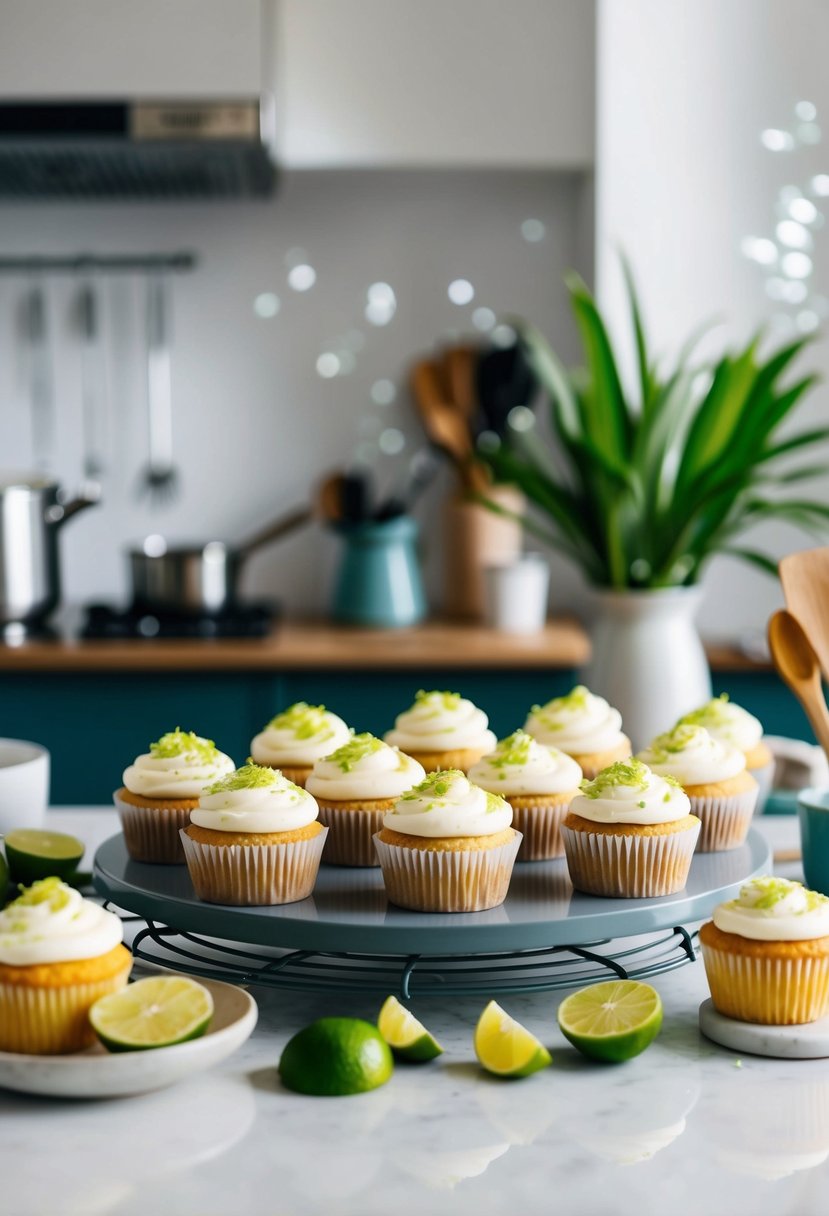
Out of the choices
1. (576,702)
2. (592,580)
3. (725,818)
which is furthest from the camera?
(592,580)

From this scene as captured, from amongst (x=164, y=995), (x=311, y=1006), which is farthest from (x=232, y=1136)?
(x=311, y=1006)

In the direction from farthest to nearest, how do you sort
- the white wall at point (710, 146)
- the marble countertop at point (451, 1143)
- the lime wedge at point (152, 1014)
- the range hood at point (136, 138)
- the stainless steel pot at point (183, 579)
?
the white wall at point (710, 146) → the stainless steel pot at point (183, 579) → the range hood at point (136, 138) → the lime wedge at point (152, 1014) → the marble countertop at point (451, 1143)

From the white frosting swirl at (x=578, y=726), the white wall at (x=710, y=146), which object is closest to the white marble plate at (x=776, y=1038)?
the white frosting swirl at (x=578, y=726)

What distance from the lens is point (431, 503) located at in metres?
3.36

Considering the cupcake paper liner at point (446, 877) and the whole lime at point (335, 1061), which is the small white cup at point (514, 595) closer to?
the cupcake paper liner at point (446, 877)

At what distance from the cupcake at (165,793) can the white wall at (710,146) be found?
2.14m

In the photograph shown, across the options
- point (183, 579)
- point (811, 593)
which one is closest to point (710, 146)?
point (183, 579)

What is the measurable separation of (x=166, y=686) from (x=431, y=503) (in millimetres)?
906

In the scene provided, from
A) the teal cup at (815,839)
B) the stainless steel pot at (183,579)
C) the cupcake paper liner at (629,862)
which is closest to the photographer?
the cupcake paper liner at (629,862)

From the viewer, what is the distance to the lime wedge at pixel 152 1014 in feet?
2.99

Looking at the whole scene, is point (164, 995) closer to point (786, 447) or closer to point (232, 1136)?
point (232, 1136)

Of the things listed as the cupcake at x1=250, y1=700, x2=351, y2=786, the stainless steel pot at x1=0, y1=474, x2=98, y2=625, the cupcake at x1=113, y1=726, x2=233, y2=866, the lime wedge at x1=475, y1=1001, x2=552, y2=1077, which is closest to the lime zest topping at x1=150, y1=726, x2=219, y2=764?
the cupcake at x1=113, y1=726, x2=233, y2=866

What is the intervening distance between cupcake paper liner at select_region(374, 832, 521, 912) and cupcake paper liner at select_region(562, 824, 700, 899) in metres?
0.06

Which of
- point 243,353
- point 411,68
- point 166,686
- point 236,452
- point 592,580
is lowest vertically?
point 166,686
